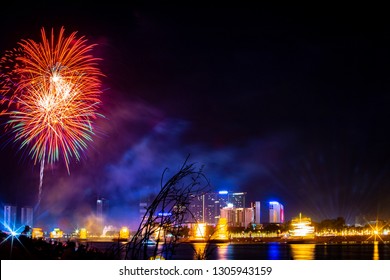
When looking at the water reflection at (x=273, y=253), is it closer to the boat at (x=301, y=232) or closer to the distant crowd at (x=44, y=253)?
the boat at (x=301, y=232)

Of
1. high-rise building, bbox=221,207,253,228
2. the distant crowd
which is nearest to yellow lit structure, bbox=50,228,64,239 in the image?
high-rise building, bbox=221,207,253,228

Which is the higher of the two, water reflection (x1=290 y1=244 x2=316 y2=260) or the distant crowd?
the distant crowd

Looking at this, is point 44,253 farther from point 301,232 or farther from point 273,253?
point 301,232

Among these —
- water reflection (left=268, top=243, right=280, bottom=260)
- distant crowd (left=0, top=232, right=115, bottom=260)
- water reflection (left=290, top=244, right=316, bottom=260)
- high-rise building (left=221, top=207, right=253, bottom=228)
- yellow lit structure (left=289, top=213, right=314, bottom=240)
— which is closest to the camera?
distant crowd (left=0, top=232, right=115, bottom=260)

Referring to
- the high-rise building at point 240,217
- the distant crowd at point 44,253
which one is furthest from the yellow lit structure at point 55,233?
the distant crowd at point 44,253

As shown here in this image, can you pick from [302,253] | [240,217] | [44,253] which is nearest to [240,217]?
[240,217]

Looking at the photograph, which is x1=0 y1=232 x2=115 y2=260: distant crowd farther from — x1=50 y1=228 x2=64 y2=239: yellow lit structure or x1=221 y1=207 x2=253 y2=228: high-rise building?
x1=221 y1=207 x2=253 y2=228: high-rise building

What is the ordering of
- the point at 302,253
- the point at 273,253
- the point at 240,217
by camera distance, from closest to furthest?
the point at 273,253
the point at 302,253
the point at 240,217

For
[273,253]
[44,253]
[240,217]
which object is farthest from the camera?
[240,217]

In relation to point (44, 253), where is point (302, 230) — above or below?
below
